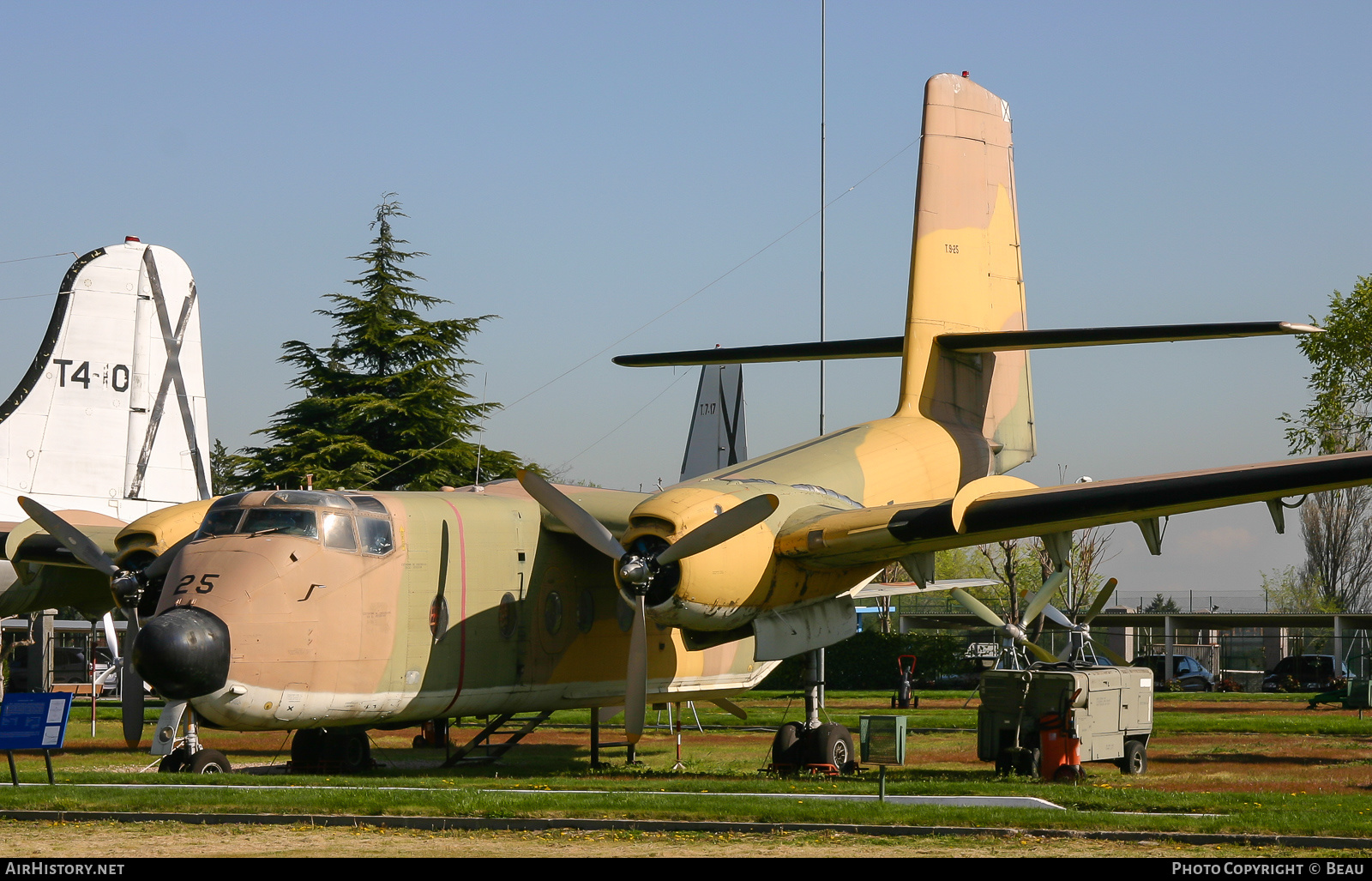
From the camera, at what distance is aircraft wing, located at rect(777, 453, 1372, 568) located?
15.0 m

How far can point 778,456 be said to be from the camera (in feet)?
60.9

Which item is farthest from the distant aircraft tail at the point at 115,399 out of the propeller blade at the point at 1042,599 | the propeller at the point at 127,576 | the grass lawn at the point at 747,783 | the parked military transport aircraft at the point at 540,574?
the propeller blade at the point at 1042,599

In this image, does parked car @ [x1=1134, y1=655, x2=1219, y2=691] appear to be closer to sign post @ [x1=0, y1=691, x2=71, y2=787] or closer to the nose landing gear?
the nose landing gear

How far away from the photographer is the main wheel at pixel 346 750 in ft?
56.3

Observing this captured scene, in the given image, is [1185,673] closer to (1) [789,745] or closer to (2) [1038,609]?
(2) [1038,609]

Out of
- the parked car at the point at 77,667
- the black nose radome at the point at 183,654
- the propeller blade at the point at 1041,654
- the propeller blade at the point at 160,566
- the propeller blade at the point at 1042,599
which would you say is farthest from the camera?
the parked car at the point at 77,667

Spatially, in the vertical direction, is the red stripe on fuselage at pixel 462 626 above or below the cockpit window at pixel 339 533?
below

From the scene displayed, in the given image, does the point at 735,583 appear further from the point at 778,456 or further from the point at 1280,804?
the point at 1280,804

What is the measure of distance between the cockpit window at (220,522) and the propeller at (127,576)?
1.24 metres

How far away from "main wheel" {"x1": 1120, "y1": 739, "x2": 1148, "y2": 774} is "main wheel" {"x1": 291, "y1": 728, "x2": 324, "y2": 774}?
1039 centimetres

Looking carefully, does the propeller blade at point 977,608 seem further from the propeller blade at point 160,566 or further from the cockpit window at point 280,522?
the propeller blade at point 160,566

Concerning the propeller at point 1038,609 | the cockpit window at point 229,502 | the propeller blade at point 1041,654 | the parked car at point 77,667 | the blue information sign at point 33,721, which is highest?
the cockpit window at point 229,502

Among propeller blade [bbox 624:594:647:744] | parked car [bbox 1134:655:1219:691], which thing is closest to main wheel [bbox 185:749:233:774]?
propeller blade [bbox 624:594:647:744]
